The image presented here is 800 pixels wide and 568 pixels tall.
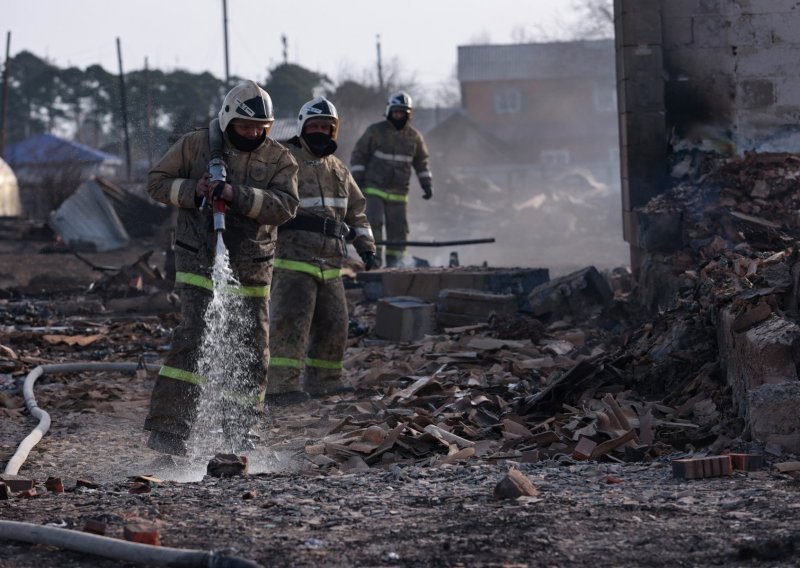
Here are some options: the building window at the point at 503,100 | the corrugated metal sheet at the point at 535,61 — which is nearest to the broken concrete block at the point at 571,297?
the corrugated metal sheet at the point at 535,61

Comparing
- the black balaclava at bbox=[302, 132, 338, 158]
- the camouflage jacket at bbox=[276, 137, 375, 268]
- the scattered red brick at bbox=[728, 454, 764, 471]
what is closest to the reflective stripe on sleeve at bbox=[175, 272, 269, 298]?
the camouflage jacket at bbox=[276, 137, 375, 268]

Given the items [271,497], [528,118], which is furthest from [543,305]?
[528,118]

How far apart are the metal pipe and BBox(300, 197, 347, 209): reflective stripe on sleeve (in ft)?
15.3

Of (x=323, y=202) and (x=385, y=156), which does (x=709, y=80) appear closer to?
(x=385, y=156)

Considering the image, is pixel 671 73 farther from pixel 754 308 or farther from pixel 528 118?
pixel 528 118

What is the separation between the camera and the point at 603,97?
7125 centimetres

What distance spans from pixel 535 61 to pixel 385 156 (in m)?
59.9

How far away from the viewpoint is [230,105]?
22.7 feet

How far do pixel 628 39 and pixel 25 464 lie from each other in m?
7.59

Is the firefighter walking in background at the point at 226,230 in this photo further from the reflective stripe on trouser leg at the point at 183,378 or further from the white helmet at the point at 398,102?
the white helmet at the point at 398,102

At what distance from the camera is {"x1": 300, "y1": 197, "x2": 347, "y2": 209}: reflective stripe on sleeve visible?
8766mm

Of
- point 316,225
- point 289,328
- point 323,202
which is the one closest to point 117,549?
point 289,328

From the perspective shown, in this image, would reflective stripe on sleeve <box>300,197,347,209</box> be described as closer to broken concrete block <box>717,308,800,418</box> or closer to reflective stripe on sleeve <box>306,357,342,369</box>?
reflective stripe on sleeve <box>306,357,342,369</box>

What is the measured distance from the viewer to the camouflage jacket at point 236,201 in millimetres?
6883
